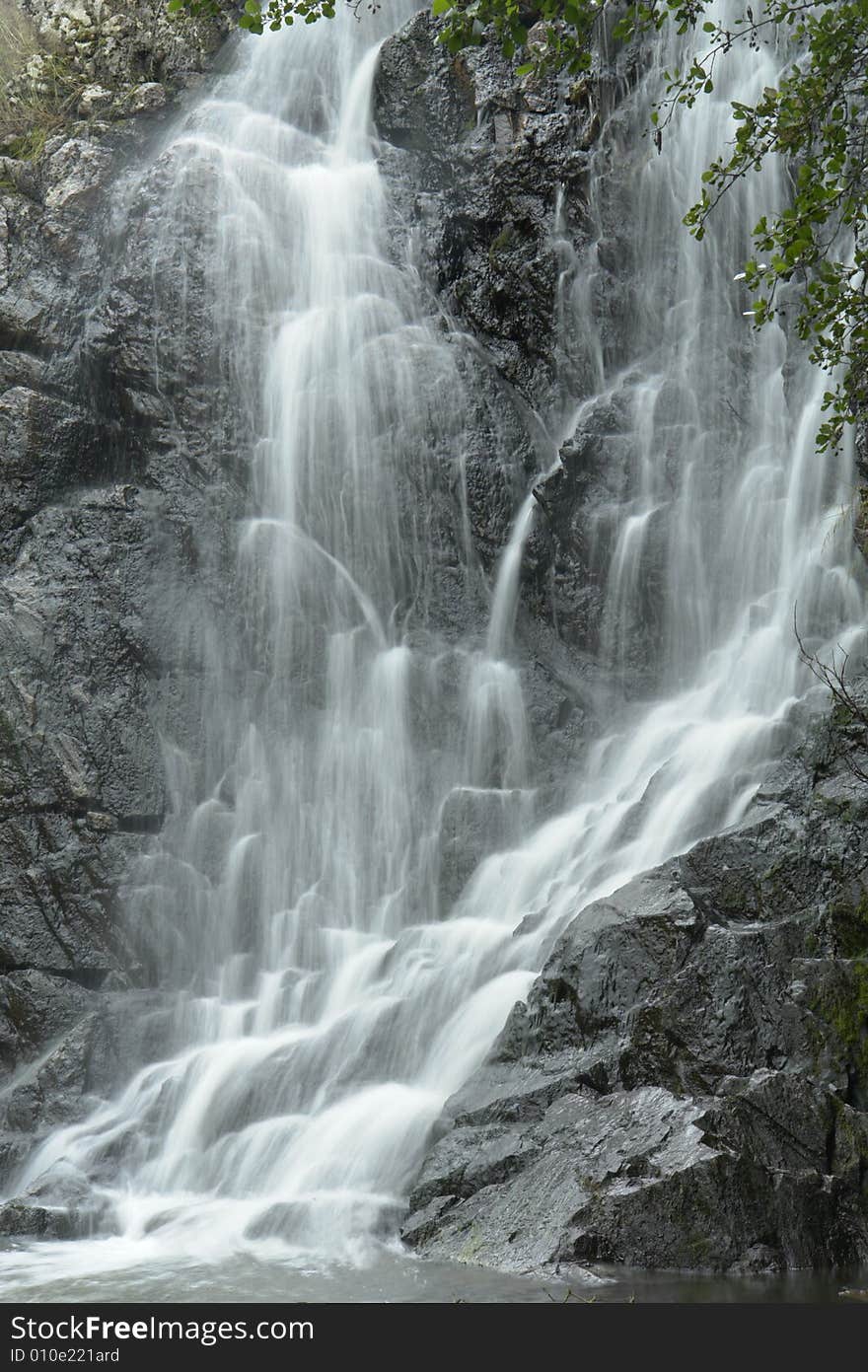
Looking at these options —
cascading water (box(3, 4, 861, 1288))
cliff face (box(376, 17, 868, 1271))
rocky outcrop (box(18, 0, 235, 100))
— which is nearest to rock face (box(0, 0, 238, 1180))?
cascading water (box(3, 4, 861, 1288))

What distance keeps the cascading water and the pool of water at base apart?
65cm

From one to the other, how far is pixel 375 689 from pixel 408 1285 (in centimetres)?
895

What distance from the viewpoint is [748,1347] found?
571 cm

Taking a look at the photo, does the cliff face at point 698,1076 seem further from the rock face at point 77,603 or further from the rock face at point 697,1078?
the rock face at point 77,603

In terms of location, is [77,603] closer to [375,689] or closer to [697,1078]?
[375,689]

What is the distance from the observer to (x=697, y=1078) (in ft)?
27.2

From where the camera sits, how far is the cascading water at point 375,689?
34.1ft

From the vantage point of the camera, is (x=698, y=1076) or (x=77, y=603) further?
(x=77, y=603)

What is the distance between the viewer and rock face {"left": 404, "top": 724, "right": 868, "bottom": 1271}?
7.38 meters

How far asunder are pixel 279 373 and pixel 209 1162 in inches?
409

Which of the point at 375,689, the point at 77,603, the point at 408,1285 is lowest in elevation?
the point at 408,1285

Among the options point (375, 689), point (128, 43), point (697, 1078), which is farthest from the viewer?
point (128, 43)

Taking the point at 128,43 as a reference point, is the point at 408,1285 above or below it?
below

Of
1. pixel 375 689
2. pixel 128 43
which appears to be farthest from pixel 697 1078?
pixel 128 43
